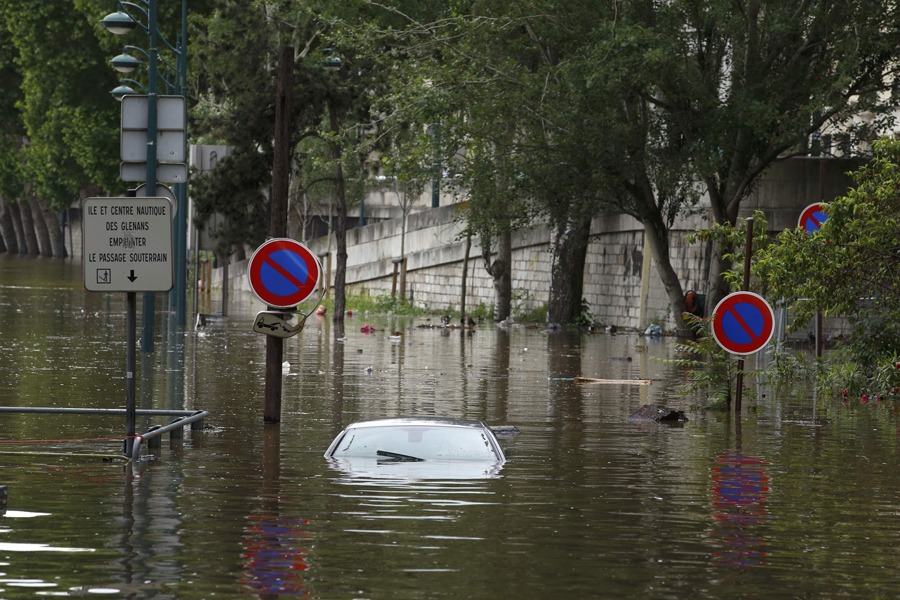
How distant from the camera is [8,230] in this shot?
392ft

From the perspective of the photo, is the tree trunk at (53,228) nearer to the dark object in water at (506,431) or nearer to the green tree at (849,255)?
the green tree at (849,255)

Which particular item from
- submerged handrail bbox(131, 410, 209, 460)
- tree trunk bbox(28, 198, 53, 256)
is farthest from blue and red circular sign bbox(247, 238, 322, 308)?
tree trunk bbox(28, 198, 53, 256)

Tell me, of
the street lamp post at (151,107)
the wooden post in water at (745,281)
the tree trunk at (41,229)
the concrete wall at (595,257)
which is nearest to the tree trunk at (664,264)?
the concrete wall at (595,257)

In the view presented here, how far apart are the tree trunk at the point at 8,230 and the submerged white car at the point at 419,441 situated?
360ft

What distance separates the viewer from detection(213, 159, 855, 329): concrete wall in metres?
34.0

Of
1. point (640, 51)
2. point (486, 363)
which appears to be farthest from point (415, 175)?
point (486, 363)

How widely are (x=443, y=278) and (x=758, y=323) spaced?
106 ft

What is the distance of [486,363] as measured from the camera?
25.3m

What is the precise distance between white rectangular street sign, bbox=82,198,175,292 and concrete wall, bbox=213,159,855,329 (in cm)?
2044

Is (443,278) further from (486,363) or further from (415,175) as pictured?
(486,363)

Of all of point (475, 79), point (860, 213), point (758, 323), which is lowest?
point (758, 323)

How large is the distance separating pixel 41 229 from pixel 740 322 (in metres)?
99.3

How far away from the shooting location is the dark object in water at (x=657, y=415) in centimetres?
1638

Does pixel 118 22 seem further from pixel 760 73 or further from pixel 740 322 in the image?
pixel 740 322
